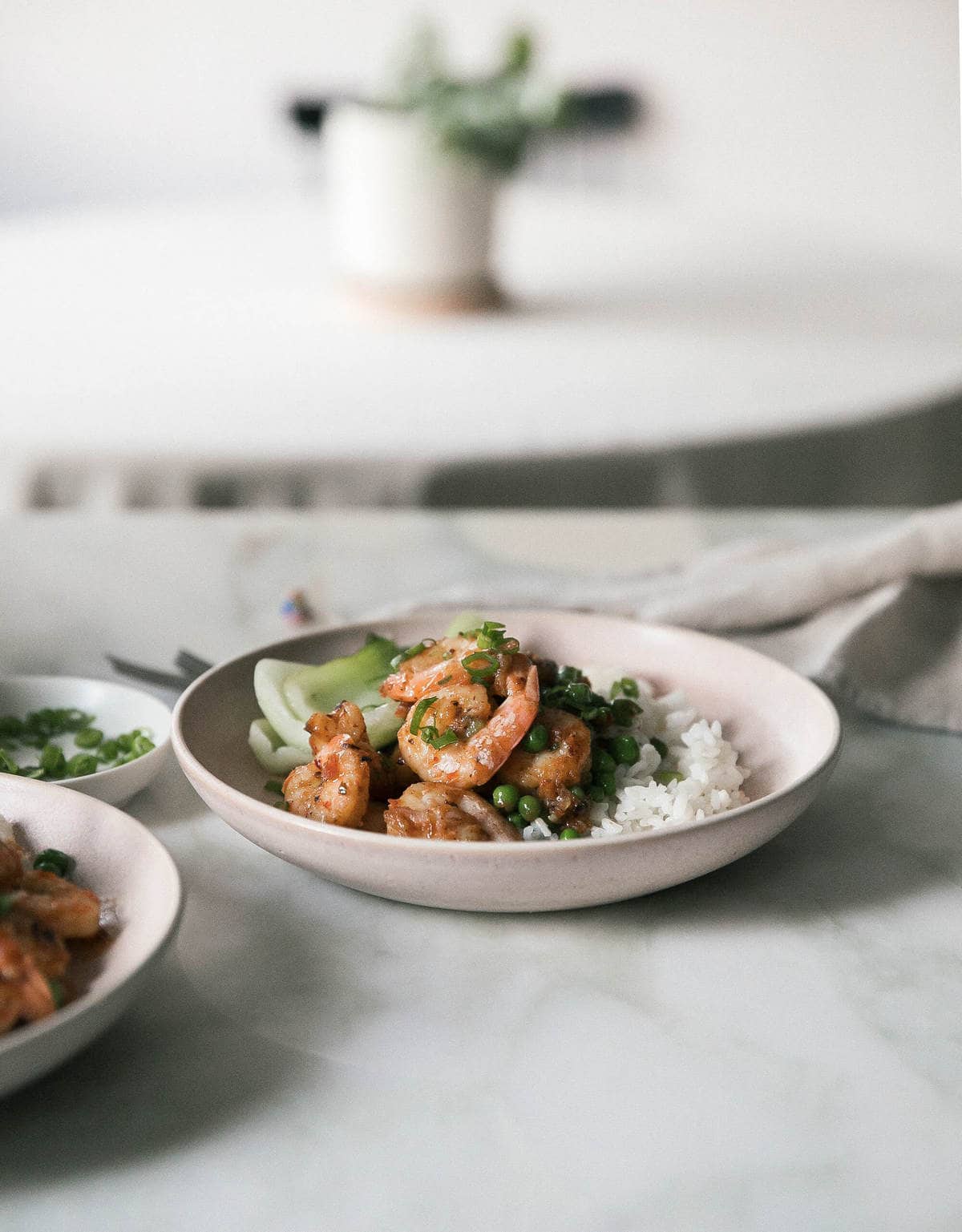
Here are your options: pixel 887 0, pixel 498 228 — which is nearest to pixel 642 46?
pixel 887 0

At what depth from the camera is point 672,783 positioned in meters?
1.10

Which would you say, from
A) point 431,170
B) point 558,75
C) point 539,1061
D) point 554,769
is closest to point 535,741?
point 554,769

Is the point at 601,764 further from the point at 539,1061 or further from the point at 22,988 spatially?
the point at 22,988

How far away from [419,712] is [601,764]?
173 millimetres

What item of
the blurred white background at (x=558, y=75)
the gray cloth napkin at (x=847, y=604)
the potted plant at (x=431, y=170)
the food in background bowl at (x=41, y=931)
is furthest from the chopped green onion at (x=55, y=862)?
the blurred white background at (x=558, y=75)

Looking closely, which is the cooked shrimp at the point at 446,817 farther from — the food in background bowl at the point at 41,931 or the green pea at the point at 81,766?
the green pea at the point at 81,766

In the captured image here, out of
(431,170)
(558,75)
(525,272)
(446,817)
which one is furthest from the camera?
(558,75)

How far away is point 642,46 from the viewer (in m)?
5.40

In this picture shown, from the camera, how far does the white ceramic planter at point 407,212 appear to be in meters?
3.22

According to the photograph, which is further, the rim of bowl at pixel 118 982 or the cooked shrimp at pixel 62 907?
the cooked shrimp at pixel 62 907

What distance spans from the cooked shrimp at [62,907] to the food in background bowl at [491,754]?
0.22m

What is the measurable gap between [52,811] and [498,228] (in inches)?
118

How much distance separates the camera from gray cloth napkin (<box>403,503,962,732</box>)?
1524mm

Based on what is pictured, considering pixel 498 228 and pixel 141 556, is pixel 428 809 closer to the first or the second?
pixel 141 556
